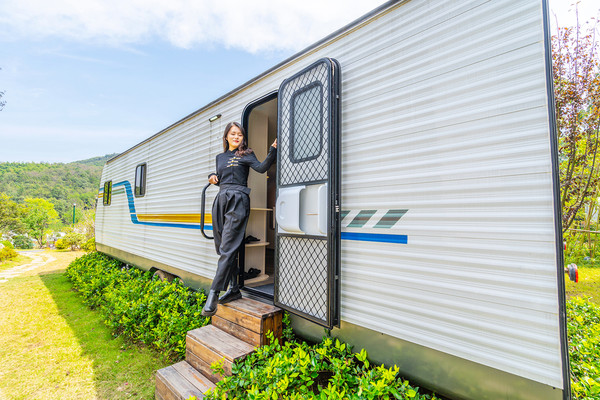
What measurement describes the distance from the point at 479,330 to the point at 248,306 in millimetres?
1758

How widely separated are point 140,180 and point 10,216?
21.8 meters

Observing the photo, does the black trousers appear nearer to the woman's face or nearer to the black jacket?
the black jacket

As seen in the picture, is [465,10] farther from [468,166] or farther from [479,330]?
[479,330]

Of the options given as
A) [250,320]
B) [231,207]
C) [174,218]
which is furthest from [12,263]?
[250,320]

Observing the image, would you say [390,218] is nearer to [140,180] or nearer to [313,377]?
[313,377]

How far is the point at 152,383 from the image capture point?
2.65 m

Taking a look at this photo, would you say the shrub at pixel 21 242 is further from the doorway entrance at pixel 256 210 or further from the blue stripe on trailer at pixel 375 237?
the blue stripe on trailer at pixel 375 237

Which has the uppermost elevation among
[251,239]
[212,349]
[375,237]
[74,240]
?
[375,237]

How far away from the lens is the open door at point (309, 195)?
76.2 inches

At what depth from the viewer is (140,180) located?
16.9ft

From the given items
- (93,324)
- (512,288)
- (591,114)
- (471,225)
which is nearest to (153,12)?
(93,324)

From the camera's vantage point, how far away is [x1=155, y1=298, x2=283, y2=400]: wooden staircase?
2.06m

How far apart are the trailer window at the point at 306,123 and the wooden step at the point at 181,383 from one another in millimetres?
1846

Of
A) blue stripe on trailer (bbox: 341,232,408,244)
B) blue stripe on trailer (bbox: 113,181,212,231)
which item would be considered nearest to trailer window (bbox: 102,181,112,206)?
blue stripe on trailer (bbox: 113,181,212,231)
